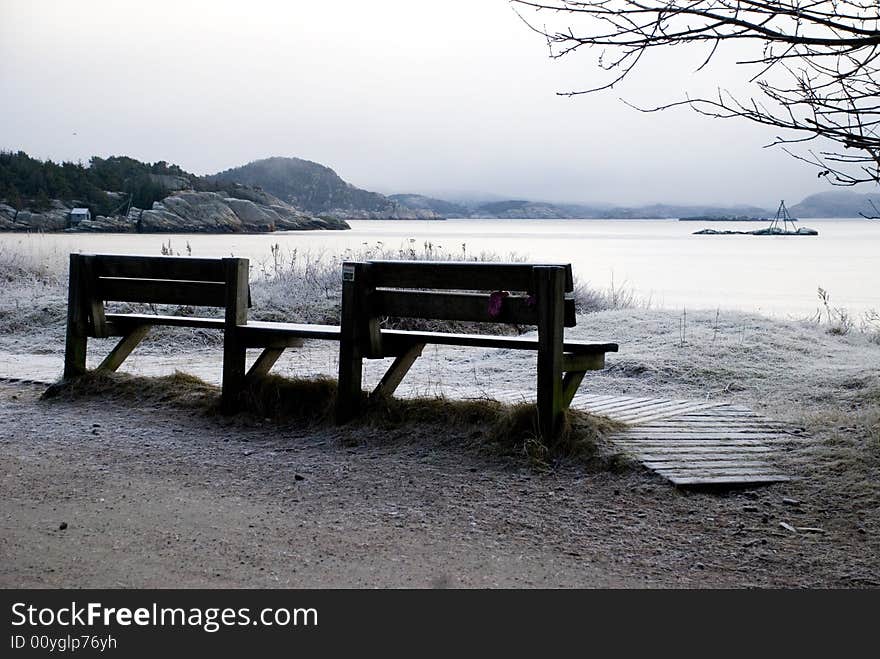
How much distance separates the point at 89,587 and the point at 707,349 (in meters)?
8.31

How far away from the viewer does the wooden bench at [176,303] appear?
7770 millimetres

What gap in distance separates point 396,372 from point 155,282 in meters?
2.40

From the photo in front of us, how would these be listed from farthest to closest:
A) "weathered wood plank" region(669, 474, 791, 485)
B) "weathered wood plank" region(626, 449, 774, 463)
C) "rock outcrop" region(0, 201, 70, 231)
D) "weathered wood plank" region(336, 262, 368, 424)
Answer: "rock outcrop" region(0, 201, 70, 231)
"weathered wood plank" region(336, 262, 368, 424)
"weathered wood plank" region(626, 449, 774, 463)
"weathered wood plank" region(669, 474, 791, 485)

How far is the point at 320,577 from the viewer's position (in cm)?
418

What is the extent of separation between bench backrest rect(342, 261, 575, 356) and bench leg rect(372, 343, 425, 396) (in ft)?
0.87

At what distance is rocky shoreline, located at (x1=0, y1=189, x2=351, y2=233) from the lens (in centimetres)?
4006

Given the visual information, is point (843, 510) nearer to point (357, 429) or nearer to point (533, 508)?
point (533, 508)

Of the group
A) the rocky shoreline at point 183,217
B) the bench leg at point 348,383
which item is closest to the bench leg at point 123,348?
the bench leg at point 348,383

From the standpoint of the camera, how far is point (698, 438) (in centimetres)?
652

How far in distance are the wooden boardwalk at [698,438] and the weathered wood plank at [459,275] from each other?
113 centimetres

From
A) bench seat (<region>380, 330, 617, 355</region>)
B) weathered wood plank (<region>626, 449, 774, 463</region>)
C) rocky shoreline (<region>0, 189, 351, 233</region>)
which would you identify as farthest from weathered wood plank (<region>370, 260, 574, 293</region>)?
rocky shoreline (<region>0, 189, 351, 233</region>)

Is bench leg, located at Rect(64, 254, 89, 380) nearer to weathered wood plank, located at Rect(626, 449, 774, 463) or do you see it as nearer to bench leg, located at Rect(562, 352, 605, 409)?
bench leg, located at Rect(562, 352, 605, 409)

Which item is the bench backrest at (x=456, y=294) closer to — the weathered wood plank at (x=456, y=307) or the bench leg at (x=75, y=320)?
the weathered wood plank at (x=456, y=307)
